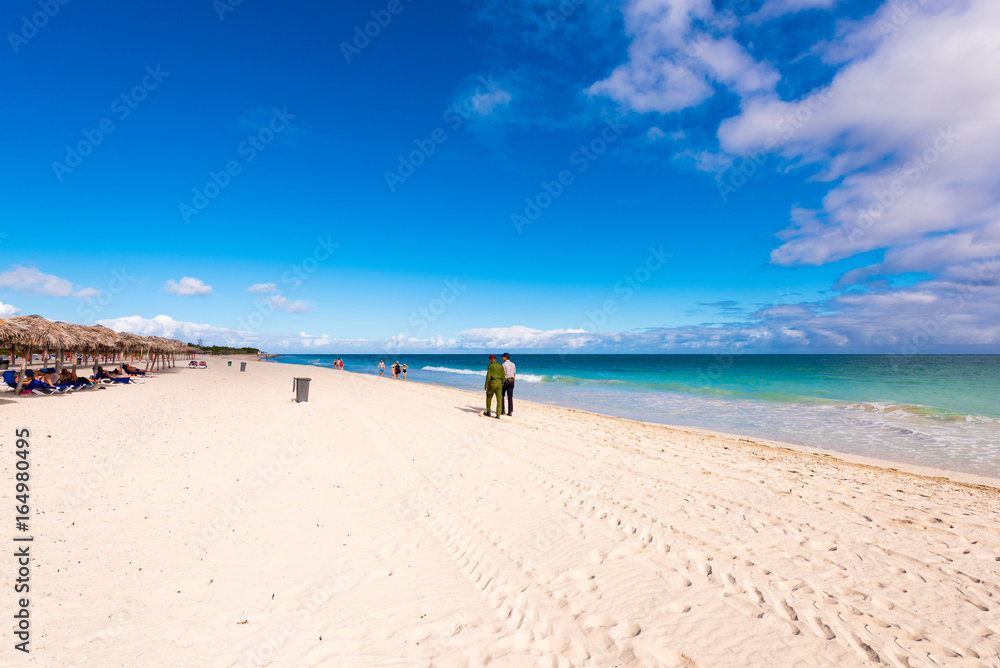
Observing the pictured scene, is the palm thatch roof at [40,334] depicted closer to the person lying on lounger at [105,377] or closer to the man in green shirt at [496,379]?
the person lying on lounger at [105,377]

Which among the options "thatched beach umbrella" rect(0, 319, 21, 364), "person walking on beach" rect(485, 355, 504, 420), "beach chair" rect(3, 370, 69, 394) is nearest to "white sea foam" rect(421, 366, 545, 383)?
"person walking on beach" rect(485, 355, 504, 420)

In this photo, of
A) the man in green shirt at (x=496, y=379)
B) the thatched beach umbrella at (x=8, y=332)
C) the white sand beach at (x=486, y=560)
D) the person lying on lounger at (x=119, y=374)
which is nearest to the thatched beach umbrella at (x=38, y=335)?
the thatched beach umbrella at (x=8, y=332)

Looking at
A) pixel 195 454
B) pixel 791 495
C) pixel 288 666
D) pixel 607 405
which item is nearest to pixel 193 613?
pixel 288 666

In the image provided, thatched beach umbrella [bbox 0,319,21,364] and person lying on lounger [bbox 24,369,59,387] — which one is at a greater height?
thatched beach umbrella [bbox 0,319,21,364]

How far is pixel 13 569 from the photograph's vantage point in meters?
4.10

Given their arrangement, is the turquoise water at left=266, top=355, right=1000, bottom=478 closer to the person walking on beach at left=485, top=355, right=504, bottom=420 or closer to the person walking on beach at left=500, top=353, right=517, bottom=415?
the person walking on beach at left=500, top=353, right=517, bottom=415

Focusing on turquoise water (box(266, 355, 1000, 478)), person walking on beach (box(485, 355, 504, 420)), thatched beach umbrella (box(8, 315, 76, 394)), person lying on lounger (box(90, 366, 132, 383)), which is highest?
thatched beach umbrella (box(8, 315, 76, 394))

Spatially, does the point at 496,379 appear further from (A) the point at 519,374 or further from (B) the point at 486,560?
(A) the point at 519,374

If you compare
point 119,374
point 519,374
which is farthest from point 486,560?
point 519,374

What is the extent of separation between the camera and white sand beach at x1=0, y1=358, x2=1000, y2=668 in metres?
3.35

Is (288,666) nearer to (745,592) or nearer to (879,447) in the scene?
(745,592)

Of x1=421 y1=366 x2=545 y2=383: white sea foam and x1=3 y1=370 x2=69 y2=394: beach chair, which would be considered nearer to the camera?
x1=3 y1=370 x2=69 y2=394: beach chair

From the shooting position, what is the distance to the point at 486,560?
4715mm

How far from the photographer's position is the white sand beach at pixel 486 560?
11.0 feet
